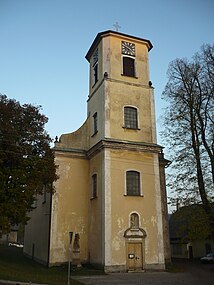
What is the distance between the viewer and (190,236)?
19.6m

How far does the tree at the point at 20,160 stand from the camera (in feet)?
60.1

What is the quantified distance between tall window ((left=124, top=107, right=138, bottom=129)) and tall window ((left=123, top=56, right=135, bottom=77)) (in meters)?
3.32

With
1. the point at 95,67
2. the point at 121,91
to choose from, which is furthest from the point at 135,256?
the point at 95,67

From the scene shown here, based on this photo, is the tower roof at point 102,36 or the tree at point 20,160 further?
the tower roof at point 102,36

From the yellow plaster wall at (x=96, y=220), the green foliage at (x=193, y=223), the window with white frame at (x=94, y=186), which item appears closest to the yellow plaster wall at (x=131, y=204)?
the yellow plaster wall at (x=96, y=220)

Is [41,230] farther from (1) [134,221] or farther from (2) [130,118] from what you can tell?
(2) [130,118]

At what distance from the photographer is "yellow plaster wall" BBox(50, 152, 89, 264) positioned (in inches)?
906

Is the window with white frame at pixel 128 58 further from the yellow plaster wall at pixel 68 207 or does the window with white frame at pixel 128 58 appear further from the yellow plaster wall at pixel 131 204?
the yellow plaster wall at pixel 68 207

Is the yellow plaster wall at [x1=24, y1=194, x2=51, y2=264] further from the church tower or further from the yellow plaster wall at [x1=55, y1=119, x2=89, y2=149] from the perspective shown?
the yellow plaster wall at [x1=55, y1=119, x2=89, y2=149]

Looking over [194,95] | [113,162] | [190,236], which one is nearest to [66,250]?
[113,162]

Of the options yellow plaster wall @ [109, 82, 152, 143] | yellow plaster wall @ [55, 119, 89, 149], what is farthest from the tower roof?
yellow plaster wall @ [55, 119, 89, 149]

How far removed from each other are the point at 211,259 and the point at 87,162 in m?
17.4

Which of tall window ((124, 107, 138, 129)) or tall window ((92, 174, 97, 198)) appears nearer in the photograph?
tall window ((92, 174, 97, 198))

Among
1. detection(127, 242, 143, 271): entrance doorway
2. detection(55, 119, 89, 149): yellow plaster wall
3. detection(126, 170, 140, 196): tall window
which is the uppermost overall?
detection(55, 119, 89, 149): yellow plaster wall
